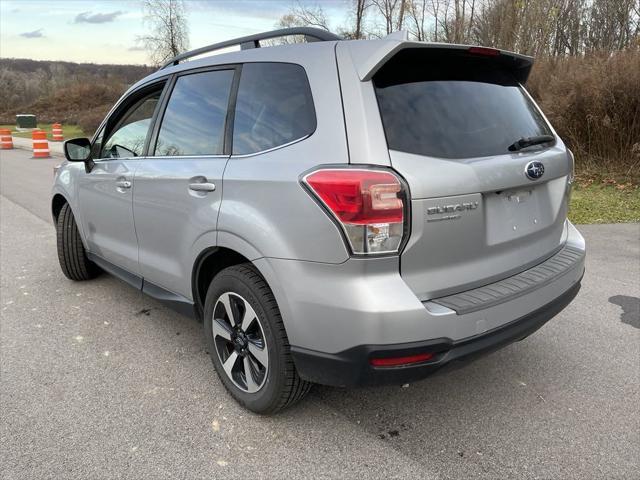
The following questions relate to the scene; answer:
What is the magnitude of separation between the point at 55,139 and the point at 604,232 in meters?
23.7

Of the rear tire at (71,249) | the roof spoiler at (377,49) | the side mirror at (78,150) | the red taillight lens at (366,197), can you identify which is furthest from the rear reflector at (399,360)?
the rear tire at (71,249)

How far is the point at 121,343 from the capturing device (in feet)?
11.6

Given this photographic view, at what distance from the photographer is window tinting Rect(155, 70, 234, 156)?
2809 mm

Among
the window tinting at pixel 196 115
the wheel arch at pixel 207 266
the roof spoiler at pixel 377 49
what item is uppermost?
the roof spoiler at pixel 377 49

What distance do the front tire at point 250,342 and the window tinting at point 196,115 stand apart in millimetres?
753

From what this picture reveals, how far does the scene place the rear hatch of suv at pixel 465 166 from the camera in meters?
2.12

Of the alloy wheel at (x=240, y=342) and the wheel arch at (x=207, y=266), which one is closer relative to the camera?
the alloy wheel at (x=240, y=342)

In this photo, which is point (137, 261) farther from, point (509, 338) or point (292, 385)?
point (509, 338)

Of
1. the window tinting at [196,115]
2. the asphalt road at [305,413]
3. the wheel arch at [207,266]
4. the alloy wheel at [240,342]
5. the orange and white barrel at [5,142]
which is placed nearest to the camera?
the asphalt road at [305,413]

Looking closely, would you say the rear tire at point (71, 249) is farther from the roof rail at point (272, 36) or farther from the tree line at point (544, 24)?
the tree line at point (544, 24)

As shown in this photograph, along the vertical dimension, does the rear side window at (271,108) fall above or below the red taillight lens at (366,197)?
above

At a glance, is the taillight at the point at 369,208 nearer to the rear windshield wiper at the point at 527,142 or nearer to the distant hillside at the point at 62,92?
the rear windshield wiper at the point at 527,142

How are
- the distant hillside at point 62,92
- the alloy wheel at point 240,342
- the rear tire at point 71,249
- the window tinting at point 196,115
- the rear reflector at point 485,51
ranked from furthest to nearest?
the distant hillside at point 62,92
the rear tire at point 71,249
the window tinting at point 196,115
the alloy wheel at point 240,342
the rear reflector at point 485,51

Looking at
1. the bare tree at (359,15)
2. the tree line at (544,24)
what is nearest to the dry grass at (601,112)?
the tree line at (544,24)
